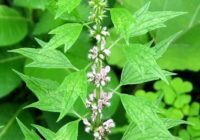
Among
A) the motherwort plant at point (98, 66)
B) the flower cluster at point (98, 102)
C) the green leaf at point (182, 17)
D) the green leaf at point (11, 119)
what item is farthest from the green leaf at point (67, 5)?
the green leaf at point (182, 17)

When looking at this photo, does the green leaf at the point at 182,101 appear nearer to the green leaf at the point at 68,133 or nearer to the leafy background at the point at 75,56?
the leafy background at the point at 75,56

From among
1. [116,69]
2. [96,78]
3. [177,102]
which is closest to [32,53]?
[96,78]

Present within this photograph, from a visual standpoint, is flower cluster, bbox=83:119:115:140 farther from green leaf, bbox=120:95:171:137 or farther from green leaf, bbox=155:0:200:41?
green leaf, bbox=155:0:200:41

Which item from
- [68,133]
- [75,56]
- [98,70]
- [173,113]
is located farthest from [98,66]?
[75,56]

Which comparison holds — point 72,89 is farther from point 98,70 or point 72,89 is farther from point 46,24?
point 46,24

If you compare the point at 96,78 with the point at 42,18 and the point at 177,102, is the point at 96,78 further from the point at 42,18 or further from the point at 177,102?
the point at 42,18

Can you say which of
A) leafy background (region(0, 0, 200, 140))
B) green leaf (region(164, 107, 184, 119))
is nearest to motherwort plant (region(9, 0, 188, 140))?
green leaf (region(164, 107, 184, 119))
